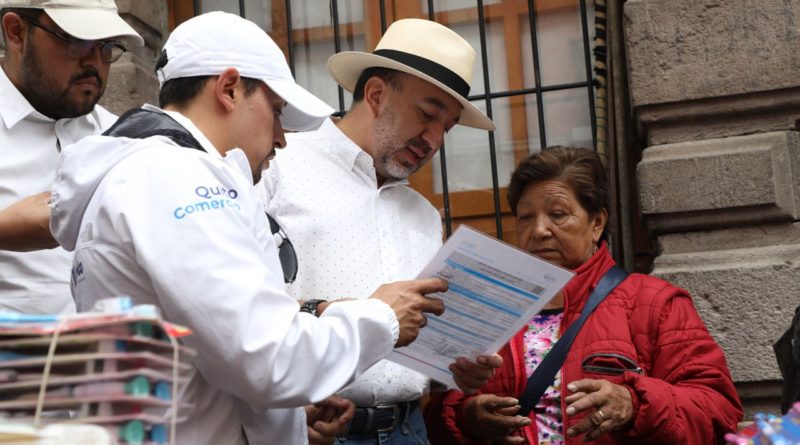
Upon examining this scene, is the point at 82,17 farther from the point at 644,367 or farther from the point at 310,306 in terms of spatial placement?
the point at 644,367

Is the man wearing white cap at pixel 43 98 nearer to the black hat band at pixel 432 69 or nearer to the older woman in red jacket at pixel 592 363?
the black hat band at pixel 432 69

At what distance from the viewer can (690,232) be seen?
433 cm

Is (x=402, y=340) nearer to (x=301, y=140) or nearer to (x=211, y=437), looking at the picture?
(x=211, y=437)

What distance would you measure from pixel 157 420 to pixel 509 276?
4.94 feet

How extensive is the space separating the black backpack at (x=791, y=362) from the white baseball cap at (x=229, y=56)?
1.19m

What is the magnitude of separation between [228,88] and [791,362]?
1.40 m

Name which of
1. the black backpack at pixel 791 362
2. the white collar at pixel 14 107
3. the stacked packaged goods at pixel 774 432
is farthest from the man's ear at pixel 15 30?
the stacked packaged goods at pixel 774 432

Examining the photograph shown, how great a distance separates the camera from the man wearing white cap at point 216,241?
2.14 meters

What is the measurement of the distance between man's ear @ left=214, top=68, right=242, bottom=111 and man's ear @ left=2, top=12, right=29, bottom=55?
1.06 meters

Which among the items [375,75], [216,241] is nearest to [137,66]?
[375,75]

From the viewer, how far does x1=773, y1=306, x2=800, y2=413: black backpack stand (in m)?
2.53

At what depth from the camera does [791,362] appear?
2.61 meters

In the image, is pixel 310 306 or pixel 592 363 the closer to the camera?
pixel 310 306

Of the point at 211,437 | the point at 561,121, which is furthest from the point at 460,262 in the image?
the point at 561,121
